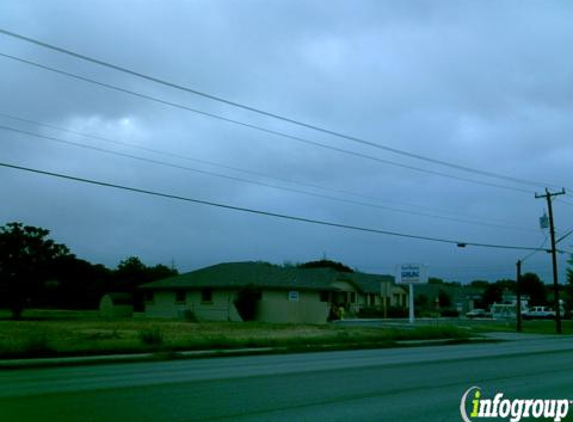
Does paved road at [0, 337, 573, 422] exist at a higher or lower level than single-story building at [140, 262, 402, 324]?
lower

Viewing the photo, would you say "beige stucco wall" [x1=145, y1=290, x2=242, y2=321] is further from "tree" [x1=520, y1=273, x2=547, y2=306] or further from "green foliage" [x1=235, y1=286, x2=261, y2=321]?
"tree" [x1=520, y1=273, x2=547, y2=306]

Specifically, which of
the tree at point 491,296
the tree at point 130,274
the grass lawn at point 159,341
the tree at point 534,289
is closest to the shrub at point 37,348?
the grass lawn at point 159,341

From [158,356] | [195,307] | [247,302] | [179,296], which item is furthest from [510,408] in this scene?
[179,296]

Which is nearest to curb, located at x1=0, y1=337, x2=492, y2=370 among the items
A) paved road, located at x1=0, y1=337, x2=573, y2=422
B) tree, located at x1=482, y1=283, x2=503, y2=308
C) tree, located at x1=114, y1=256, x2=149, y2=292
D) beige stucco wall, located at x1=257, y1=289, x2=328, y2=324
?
paved road, located at x1=0, y1=337, x2=573, y2=422

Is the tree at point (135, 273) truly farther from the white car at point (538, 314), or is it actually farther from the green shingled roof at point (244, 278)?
the white car at point (538, 314)

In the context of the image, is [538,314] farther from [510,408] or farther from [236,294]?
[510,408]

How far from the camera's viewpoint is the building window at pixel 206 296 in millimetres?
57000

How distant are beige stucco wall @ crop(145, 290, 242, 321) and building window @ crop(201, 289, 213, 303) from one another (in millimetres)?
225

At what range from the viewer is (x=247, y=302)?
179ft

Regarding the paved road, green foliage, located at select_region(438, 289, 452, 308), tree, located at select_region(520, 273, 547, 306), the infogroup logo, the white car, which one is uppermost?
tree, located at select_region(520, 273, 547, 306)

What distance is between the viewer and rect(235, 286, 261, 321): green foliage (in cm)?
5447

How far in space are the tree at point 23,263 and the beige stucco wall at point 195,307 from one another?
861cm

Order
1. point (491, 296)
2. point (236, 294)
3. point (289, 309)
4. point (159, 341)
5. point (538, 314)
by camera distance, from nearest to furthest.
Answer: point (159, 341), point (236, 294), point (289, 309), point (538, 314), point (491, 296)

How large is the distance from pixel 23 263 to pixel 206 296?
14726 millimetres
